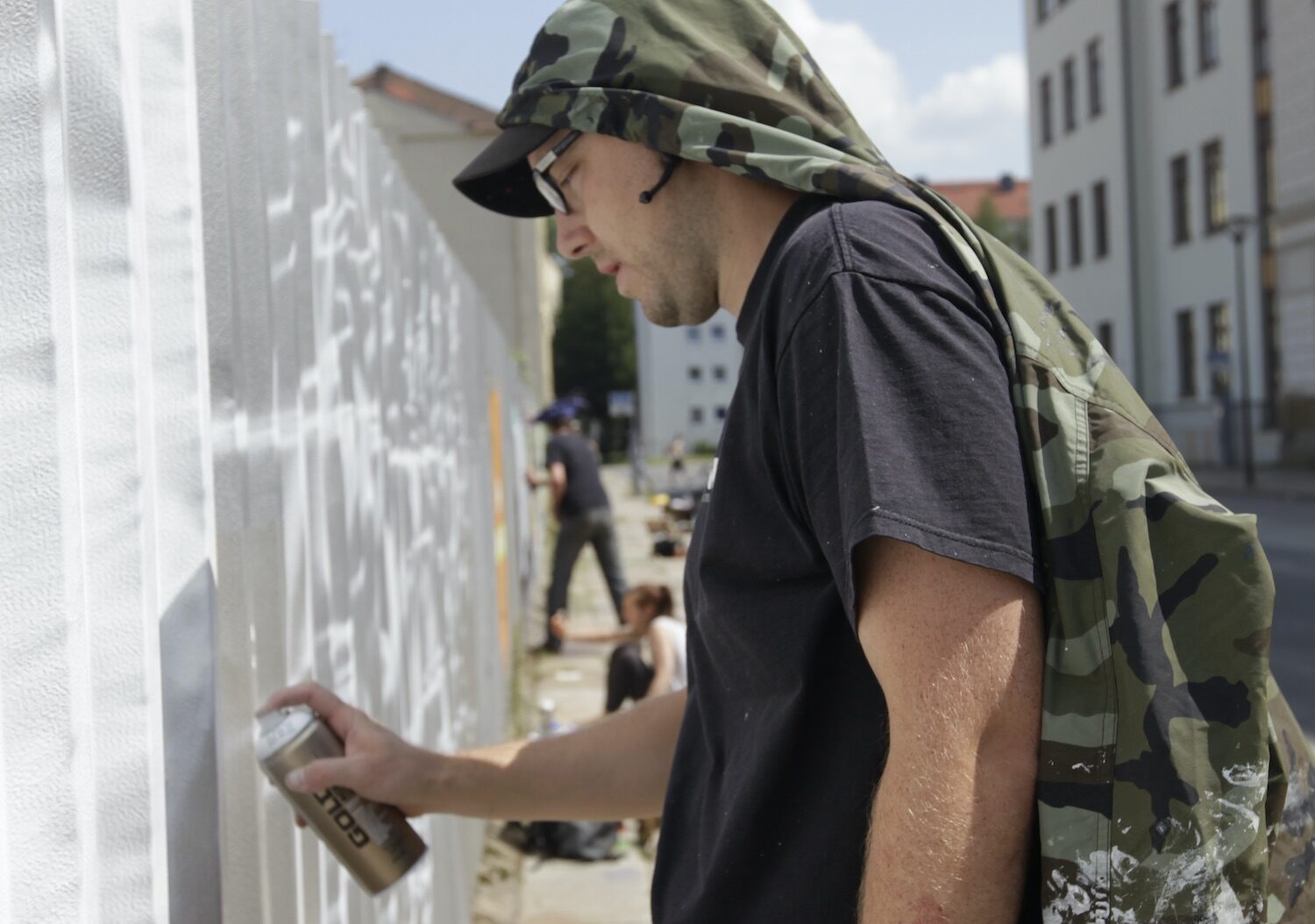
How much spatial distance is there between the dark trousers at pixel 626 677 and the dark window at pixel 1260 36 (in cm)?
2686

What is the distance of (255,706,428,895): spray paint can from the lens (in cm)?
179

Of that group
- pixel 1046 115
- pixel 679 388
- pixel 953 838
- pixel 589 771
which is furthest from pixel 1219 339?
pixel 679 388

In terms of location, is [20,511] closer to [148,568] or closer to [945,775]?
[148,568]

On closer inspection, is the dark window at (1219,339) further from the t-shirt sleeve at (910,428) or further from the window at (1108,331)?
the t-shirt sleeve at (910,428)

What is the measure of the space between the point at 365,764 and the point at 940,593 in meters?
0.98

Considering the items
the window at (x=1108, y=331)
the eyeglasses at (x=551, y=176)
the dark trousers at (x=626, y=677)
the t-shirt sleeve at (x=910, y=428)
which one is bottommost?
the dark trousers at (x=626, y=677)

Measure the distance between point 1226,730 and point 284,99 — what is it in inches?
64.6

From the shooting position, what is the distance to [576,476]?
12133 mm

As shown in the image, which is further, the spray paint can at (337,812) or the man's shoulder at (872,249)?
the spray paint can at (337,812)

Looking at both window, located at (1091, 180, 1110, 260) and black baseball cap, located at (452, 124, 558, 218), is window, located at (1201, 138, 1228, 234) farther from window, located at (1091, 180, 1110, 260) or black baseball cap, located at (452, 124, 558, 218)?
black baseball cap, located at (452, 124, 558, 218)

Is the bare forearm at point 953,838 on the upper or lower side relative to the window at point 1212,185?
lower

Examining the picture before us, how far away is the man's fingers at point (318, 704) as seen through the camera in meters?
1.84

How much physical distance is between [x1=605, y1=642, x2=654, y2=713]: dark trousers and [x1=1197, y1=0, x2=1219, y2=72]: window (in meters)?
28.9

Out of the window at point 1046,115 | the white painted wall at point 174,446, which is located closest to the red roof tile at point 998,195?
the window at point 1046,115
